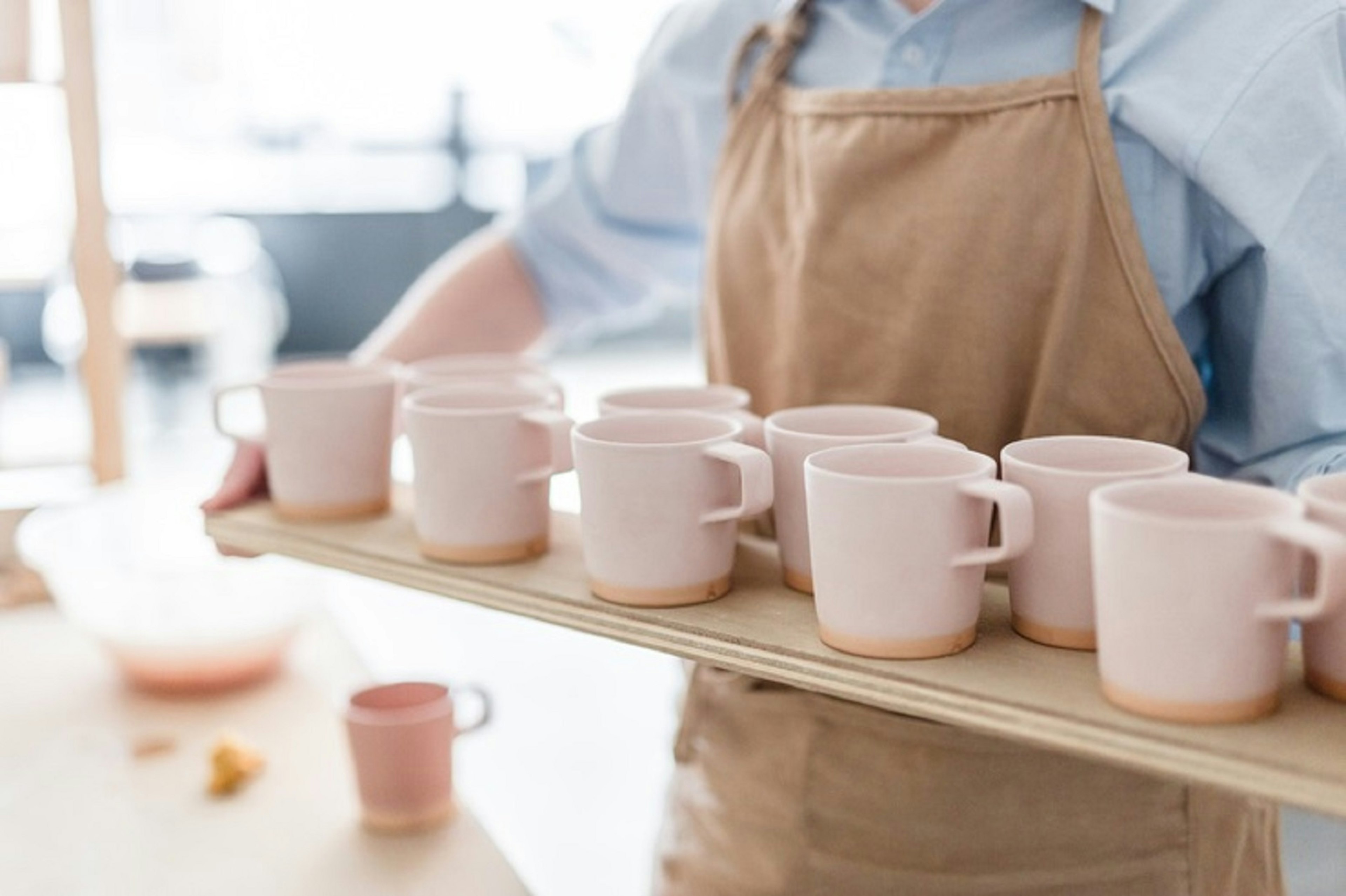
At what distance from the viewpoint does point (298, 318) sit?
5840mm

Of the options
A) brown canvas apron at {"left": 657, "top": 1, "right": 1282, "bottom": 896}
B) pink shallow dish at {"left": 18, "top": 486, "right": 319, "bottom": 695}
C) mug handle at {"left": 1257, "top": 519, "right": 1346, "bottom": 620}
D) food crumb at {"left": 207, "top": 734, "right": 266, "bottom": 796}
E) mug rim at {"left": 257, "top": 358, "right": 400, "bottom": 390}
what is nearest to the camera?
mug handle at {"left": 1257, "top": 519, "right": 1346, "bottom": 620}

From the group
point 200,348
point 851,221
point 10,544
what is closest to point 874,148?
point 851,221

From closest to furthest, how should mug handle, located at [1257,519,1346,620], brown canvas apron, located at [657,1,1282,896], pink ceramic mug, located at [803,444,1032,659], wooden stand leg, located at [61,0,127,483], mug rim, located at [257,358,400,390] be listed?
mug handle, located at [1257,519,1346,620], pink ceramic mug, located at [803,444,1032,659], brown canvas apron, located at [657,1,1282,896], mug rim, located at [257,358,400,390], wooden stand leg, located at [61,0,127,483]

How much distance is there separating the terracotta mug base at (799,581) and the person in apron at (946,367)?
191 millimetres

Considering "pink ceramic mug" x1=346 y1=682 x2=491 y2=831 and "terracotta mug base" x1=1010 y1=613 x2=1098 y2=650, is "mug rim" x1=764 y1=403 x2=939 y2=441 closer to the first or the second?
"terracotta mug base" x1=1010 y1=613 x2=1098 y2=650

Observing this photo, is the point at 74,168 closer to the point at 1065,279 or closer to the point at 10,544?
the point at 10,544

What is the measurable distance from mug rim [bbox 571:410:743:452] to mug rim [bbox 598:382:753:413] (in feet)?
0.19

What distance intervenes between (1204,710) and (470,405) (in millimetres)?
537

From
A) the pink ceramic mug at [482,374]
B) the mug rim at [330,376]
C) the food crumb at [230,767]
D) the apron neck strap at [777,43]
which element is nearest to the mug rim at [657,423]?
the pink ceramic mug at [482,374]

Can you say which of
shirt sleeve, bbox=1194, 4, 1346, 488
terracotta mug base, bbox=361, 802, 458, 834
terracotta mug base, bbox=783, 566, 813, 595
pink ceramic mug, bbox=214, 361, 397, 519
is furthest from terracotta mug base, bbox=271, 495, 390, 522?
shirt sleeve, bbox=1194, 4, 1346, 488

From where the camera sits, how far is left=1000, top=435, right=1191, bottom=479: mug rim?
2.38 ft

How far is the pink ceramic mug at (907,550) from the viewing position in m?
0.71

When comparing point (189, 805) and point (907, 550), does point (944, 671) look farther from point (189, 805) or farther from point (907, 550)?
point (189, 805)

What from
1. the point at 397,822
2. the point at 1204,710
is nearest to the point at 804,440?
the point at 1204,710
